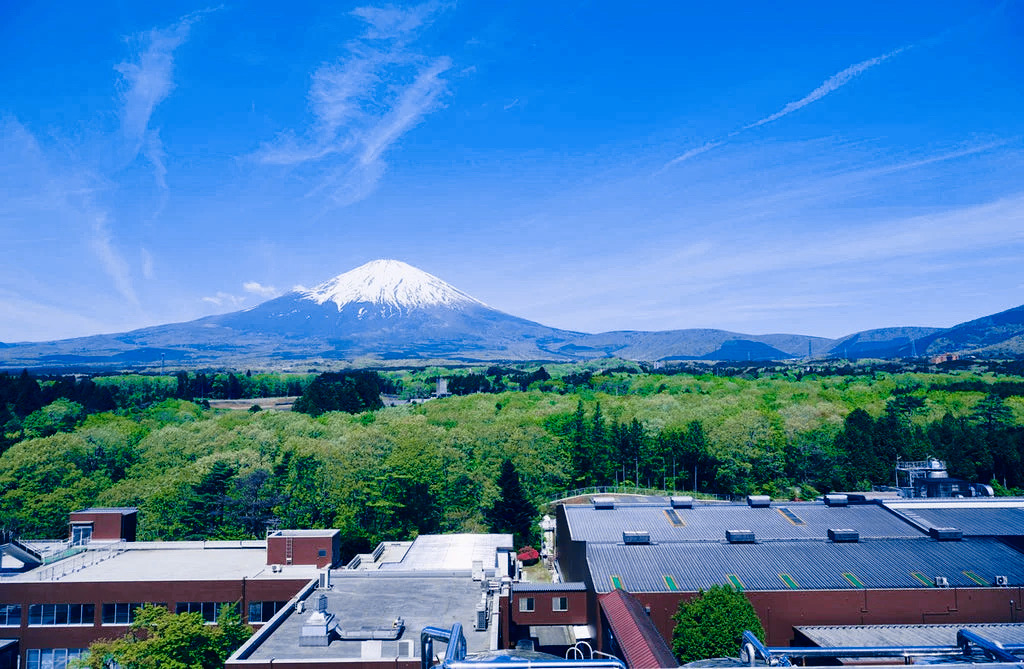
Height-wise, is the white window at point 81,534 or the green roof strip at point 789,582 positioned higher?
the white window at point 81,534

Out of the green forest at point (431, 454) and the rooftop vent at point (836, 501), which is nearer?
the rooftop vent at point (836, 501)

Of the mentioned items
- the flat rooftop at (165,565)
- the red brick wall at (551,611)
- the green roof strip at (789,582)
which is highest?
the flat rooftop at (165,565)

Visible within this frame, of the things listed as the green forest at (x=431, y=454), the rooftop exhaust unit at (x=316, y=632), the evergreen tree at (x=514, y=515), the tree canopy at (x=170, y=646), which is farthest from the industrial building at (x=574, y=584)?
→ the green forest at (x=431, y=454)

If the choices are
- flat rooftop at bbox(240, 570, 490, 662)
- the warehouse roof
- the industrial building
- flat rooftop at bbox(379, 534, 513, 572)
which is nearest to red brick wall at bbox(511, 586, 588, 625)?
the industrial building

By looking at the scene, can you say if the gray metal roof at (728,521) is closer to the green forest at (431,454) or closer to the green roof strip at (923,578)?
the green roof strip at (923,578)

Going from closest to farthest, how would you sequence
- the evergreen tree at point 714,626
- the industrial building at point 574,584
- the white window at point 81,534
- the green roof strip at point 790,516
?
the evergreen tree at point 714,626, the industrial building at point 574,584, the white window at point 81,534, the green roof strip at point 790,516

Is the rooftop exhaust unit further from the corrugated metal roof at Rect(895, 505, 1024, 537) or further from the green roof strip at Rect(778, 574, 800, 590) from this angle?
the corrugated metal roof at Rect(895, 505, 1024, 537)

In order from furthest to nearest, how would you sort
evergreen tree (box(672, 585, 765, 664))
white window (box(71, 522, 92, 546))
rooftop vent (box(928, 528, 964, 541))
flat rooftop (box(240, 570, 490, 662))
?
1. white window (box(71, 522, 92, 546))
2. rooftop vent (box(928, 528, 964, 541))
3. evergreen tree (box(672, 585, 765, 664))
4. flat rooftop (box(240, 570, 490, 662))

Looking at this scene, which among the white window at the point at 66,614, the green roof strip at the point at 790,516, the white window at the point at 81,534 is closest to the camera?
the white window at the point at 66,614
